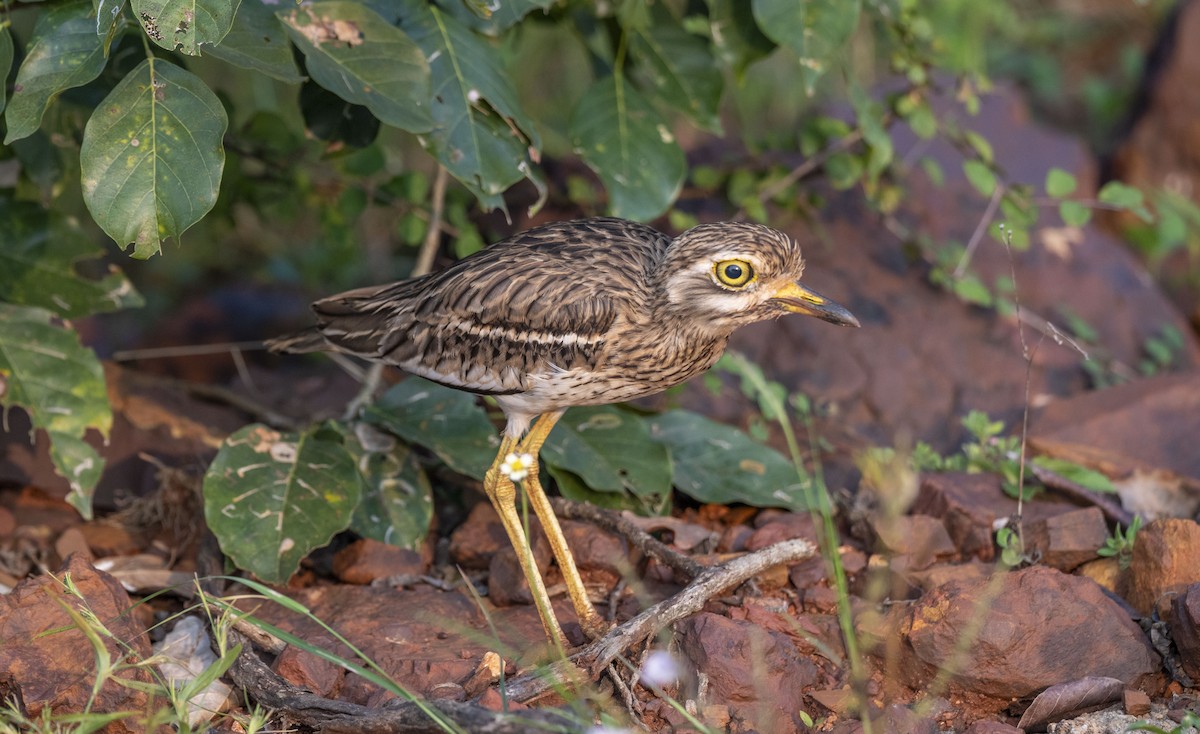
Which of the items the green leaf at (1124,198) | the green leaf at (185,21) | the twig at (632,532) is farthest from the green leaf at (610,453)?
the green leaf at (1124,198)

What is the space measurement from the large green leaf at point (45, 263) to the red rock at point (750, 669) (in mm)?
2606

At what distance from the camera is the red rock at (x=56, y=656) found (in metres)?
3.41

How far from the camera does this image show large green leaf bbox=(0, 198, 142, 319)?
4617mm

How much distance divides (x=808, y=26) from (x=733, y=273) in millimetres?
1202

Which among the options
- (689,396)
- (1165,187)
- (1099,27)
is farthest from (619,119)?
(1099,27)

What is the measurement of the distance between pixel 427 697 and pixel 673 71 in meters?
2.72

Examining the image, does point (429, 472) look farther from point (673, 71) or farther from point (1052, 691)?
point (1052, 691)

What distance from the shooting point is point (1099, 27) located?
32.4ft

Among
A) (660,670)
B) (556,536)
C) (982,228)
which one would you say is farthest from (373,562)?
(982,228)

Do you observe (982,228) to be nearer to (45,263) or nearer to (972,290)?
(972,290)

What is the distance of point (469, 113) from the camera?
4270 mm

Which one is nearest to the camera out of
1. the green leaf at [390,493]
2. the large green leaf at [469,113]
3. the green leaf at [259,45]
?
the green leaf at [259,45]

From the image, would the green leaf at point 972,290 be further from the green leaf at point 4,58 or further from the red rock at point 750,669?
the green leaf at point 4,58

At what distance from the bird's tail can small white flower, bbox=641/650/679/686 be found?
72.2 inches
